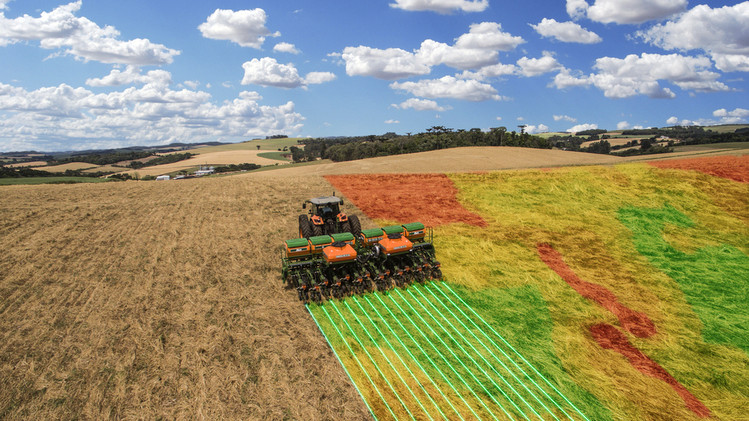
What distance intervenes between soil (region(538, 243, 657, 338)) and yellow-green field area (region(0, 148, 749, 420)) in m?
0.08

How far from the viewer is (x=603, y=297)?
40.6 feet

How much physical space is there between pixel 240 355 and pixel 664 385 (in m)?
10.5

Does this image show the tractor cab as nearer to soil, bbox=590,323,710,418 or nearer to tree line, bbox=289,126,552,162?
soil, bbox=590,323,710,418

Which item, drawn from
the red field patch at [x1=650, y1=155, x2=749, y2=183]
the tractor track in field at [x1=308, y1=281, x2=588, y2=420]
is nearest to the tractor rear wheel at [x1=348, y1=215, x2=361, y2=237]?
the tractor track in field at [x1=308, y1=281, x2=588, y2=420]

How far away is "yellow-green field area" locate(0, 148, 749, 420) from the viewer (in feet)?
25.6

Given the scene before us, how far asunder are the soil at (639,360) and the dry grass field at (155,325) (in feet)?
24.0

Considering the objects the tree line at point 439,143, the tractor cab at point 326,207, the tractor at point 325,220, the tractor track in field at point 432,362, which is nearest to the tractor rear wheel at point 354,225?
the tractor at point 325,220

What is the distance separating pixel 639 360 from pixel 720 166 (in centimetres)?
2587

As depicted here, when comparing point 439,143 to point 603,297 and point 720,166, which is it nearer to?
point 720,166

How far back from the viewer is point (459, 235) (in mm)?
17516

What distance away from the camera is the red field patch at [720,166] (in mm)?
24178

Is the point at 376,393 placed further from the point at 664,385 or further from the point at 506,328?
the point at 664,385

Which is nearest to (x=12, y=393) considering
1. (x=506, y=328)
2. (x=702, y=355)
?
(x=506, y=328)

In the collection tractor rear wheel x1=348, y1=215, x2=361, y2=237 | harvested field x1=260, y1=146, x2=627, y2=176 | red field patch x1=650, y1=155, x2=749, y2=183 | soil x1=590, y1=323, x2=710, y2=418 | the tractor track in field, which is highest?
harvested field x1=260, y1=146, x2=627, y2=176
